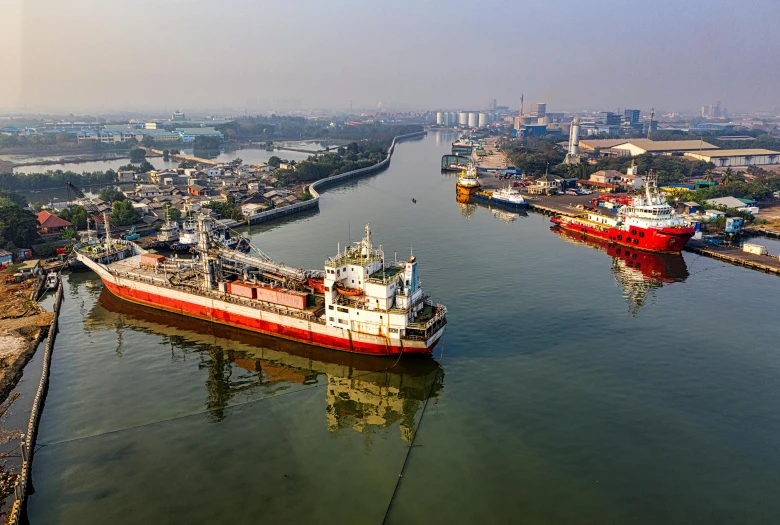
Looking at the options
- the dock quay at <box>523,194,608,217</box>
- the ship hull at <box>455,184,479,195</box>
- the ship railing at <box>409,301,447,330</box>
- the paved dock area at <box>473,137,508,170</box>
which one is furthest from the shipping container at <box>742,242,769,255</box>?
the paved dock area at <box>473,137,508,170</box>

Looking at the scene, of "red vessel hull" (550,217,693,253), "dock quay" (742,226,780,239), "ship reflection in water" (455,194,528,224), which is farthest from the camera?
"ship reflection in water" (455,194,528,224)

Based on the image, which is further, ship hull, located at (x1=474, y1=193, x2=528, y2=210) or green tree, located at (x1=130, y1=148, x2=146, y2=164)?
green tree, located at (x1=130, y1=148, x2=146, y2=164)

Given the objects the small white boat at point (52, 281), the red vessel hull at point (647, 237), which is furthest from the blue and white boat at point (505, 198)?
the small white boat at point (52, 281)

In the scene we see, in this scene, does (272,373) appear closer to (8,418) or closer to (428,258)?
(8,418)

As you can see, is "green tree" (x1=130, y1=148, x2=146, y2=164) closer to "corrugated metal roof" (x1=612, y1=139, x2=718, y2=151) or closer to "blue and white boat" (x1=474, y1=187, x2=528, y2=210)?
"blue and white boat" (x1=474, y1=187, x2=528, y2=210)

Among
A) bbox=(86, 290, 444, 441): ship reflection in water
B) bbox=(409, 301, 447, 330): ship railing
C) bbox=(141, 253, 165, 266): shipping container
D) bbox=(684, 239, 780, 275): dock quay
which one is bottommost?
bbox=(86, 290, 444, 441): ship reflection in water

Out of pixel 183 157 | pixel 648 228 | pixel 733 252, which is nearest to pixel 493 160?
pixel 183 157

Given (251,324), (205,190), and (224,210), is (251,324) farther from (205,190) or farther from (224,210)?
(205,190)
